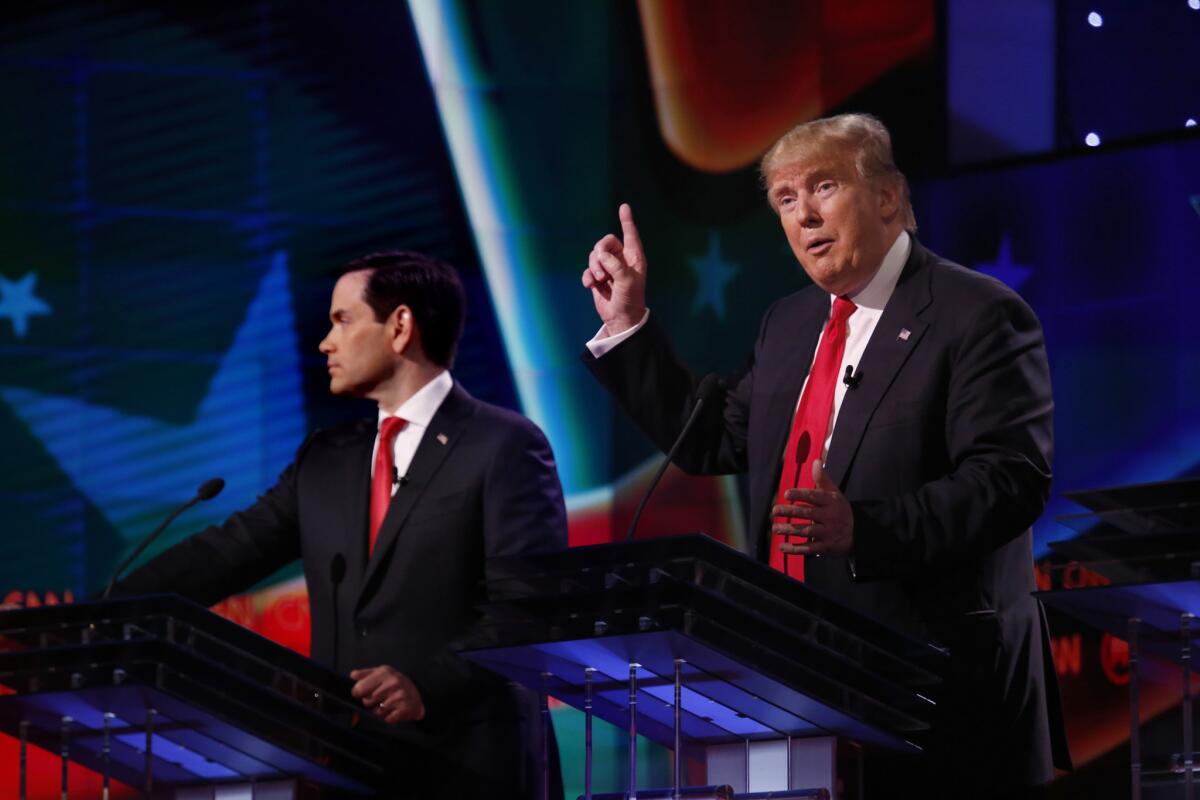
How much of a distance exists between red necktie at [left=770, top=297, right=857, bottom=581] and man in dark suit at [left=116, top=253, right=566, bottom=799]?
0.70 meters

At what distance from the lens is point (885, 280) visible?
340 centimetres

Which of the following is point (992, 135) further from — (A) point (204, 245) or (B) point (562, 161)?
(A) point (204, 245)

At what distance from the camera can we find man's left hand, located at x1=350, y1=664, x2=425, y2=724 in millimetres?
3330

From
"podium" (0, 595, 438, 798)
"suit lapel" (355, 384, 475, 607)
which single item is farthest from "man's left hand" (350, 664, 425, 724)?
"suit lapel" (355, 384, 475, 607)

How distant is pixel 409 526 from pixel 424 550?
60 mm

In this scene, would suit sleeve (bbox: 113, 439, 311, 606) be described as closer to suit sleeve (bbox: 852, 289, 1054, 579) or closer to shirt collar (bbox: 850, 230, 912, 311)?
shirt collar (bbox: 850, 230, 912, 311)

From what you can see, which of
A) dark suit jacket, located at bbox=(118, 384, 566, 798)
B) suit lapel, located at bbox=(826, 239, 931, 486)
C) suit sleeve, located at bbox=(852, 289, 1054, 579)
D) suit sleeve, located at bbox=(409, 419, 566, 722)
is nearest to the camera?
suit sleeve, located at bbox=(852, 289, 1054, 579)

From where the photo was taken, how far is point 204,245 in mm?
5793

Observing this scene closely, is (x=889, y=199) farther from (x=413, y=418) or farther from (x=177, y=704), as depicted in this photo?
(x=177, y=704)

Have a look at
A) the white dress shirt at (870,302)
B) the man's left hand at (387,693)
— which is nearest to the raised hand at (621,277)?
the white dress shirt at (870,302)

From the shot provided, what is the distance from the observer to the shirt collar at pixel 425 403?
4016 mm

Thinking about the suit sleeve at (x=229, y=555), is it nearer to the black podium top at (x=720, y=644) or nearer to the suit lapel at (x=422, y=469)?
the suit lapel at (x=422, y=469)

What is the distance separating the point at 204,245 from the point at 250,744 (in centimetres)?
288

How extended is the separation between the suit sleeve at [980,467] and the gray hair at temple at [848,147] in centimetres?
35
